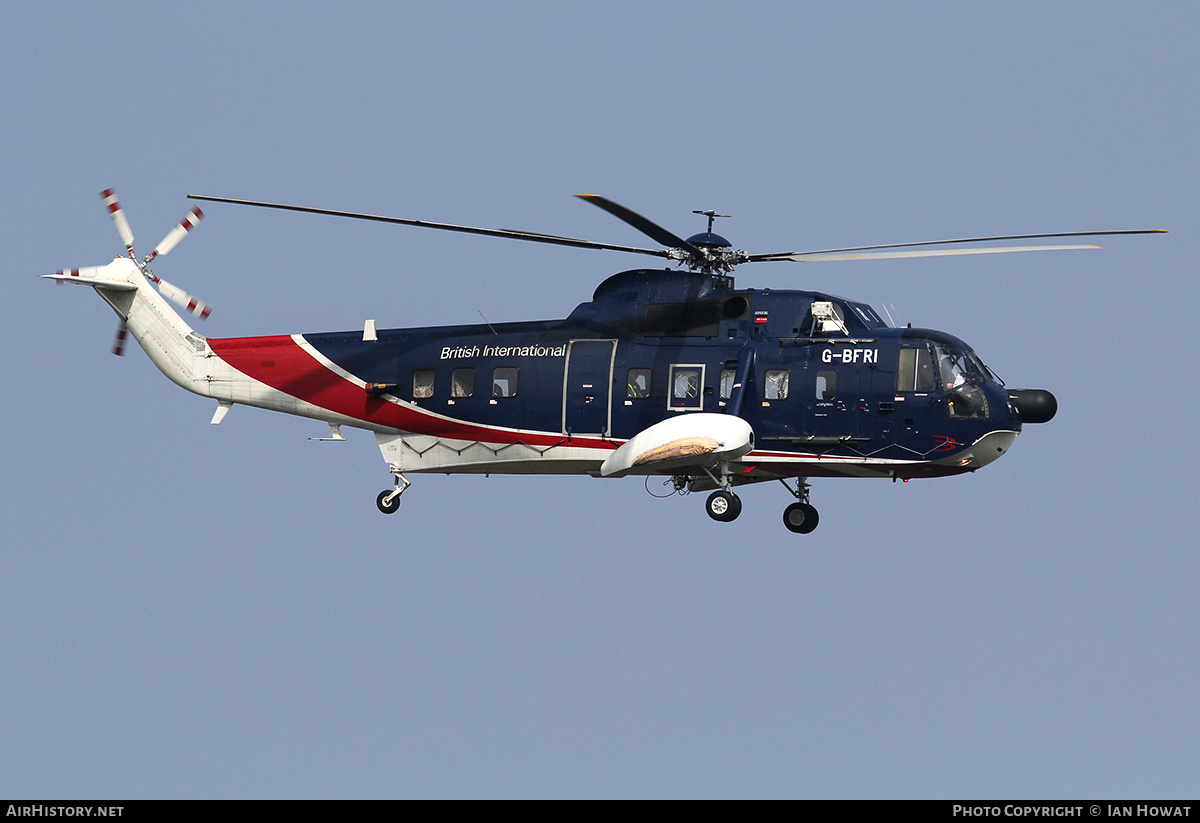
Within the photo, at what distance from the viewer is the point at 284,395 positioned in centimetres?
3566

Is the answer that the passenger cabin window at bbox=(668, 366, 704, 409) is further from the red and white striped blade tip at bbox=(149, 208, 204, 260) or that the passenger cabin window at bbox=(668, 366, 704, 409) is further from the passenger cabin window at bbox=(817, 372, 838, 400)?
the red and white striped blade tip at bbox=(149, 208, 204, 260)

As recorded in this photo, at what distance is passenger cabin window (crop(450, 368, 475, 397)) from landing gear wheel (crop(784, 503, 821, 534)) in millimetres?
6131

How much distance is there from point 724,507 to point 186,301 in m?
11.3

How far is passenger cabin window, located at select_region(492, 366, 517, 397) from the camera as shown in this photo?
33875mm

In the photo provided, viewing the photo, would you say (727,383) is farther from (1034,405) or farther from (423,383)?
(423,383)

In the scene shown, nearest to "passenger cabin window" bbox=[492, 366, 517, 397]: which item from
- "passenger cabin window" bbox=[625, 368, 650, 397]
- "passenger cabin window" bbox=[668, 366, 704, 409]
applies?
"passenger cabin window" bbox=[625, 368, 650, 397]

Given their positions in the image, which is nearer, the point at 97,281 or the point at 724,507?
the point at 724,507

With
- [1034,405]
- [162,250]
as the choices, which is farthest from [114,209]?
[1034,405]

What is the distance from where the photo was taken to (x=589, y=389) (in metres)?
33.2

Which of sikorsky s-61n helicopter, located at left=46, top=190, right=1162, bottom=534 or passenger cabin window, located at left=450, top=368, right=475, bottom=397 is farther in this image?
passenger cabin window, located at left=450, top=368, right=475, bottom=397

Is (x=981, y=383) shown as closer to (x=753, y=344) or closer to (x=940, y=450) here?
(x=940, y=450)

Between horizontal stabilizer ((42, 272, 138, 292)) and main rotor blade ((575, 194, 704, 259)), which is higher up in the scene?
main rotor blade ((575, 194, 704, 259))

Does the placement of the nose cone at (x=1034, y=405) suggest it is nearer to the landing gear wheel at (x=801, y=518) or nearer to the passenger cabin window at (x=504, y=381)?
the landing gear wheel at (x=801, y=518)

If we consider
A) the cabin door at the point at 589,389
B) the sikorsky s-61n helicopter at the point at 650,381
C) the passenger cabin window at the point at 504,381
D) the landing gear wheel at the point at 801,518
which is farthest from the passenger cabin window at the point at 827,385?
the passenger cabin window at the point at 504,381
